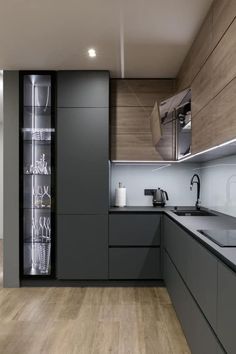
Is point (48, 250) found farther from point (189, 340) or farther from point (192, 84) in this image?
point (192, 84)

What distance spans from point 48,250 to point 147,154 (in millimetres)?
1633

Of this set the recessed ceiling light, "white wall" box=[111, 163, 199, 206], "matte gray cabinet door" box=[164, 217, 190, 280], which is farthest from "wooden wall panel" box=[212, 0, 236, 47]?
"white wall" box=[111, 163, 199, 206]

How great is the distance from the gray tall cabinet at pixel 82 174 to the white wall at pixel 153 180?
1.93ft

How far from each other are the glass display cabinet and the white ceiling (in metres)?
0.39

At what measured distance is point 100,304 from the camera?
3.15 metres

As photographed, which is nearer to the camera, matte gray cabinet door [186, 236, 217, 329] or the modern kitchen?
matte gray cabinet door [186, 236, 217, 329]

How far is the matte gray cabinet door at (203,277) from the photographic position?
158 centimetres

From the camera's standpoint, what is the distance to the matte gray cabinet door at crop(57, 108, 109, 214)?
11.9 feet

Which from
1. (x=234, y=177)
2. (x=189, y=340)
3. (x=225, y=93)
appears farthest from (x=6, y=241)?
(x=225, y=93)

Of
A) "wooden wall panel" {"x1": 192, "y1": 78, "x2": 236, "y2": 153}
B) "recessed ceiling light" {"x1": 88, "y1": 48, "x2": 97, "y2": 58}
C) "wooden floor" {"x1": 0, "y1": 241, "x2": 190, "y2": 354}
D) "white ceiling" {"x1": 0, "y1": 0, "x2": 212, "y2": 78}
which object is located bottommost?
"wooden floor" {"x1": 0, "y1": 241, "x2": 190, "y2": 354}

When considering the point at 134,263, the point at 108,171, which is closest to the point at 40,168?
the point at 108,171

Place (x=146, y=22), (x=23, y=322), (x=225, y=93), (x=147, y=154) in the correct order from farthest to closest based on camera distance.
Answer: (x=147, y=154) < (x=23, y=322) < (x=146, y=22) < (x=225, y=93)

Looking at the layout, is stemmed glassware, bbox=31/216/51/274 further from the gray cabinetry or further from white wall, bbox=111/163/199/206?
white wall, bbox=111/163/199/206

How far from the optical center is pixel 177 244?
8.71 feet
